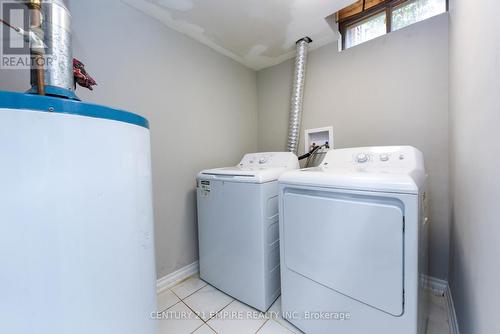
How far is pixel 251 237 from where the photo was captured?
1319 millimetres

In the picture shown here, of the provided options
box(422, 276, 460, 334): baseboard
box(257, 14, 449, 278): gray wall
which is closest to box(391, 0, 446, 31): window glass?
box(257, 14, 449, 278): gray wall

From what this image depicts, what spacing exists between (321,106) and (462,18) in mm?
1035

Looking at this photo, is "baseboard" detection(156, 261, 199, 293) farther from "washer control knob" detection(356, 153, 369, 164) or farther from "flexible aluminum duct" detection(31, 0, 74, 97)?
"washer control knob" detection(356, 153, 369, 164)

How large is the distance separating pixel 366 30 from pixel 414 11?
33cm

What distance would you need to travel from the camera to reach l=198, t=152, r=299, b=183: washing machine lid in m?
1.30

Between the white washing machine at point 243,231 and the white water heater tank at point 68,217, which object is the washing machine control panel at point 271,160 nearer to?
the white washing machine at point 243,231

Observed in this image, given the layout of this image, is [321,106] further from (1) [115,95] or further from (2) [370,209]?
(1) [115,95]

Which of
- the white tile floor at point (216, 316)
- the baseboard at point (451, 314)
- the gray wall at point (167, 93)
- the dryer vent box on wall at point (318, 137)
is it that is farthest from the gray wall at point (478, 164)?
the gray wall at point (167, 93)

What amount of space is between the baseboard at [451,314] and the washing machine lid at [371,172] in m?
0.83

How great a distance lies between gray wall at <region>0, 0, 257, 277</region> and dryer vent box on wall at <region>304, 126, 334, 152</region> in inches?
30.3

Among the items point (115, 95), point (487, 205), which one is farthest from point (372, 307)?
point (115, 95)

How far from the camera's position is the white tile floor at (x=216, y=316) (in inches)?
47.4

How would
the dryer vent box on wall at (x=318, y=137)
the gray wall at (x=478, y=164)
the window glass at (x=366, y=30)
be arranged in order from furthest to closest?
1. the dryer vent box on wall at (x=318, y=137)
2. the window glass at (x=366, y=30)
3. the gray wall at (x=478, y=164)

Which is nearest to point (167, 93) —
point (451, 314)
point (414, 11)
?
point (414, 11)
